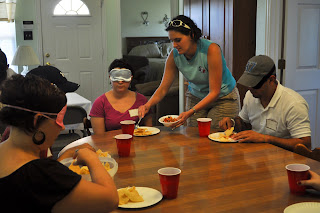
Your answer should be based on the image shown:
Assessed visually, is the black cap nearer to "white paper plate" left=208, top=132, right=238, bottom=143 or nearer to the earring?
"white paper plate" left=208, top=132, right=238, bottom=143

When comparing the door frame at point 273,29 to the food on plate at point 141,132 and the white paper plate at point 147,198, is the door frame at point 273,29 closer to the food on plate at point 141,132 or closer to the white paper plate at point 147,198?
the food on plate at point 141,132

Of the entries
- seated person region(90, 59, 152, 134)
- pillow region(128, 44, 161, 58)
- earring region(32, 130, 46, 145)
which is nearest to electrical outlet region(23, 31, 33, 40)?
pillow region(128, 44, 161, 58)

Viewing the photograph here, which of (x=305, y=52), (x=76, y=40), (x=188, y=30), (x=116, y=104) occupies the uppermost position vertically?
(x=76, y=40)

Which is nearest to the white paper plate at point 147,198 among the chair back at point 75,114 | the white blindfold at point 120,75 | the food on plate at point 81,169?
the food on plate at point 81,169

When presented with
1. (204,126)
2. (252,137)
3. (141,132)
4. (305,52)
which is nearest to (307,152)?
(252,137)

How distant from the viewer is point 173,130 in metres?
2.73

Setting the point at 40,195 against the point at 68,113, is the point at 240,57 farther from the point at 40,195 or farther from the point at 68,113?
the point at 40,195

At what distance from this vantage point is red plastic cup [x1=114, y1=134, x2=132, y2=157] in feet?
6.88

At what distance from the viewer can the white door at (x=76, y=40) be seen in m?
7.25

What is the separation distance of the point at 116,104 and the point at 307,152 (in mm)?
1542

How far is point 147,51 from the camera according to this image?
396 inches

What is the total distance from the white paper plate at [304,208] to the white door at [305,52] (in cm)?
297

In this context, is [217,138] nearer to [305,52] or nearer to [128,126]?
[128,126]

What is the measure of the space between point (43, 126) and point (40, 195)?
9.0 inches
